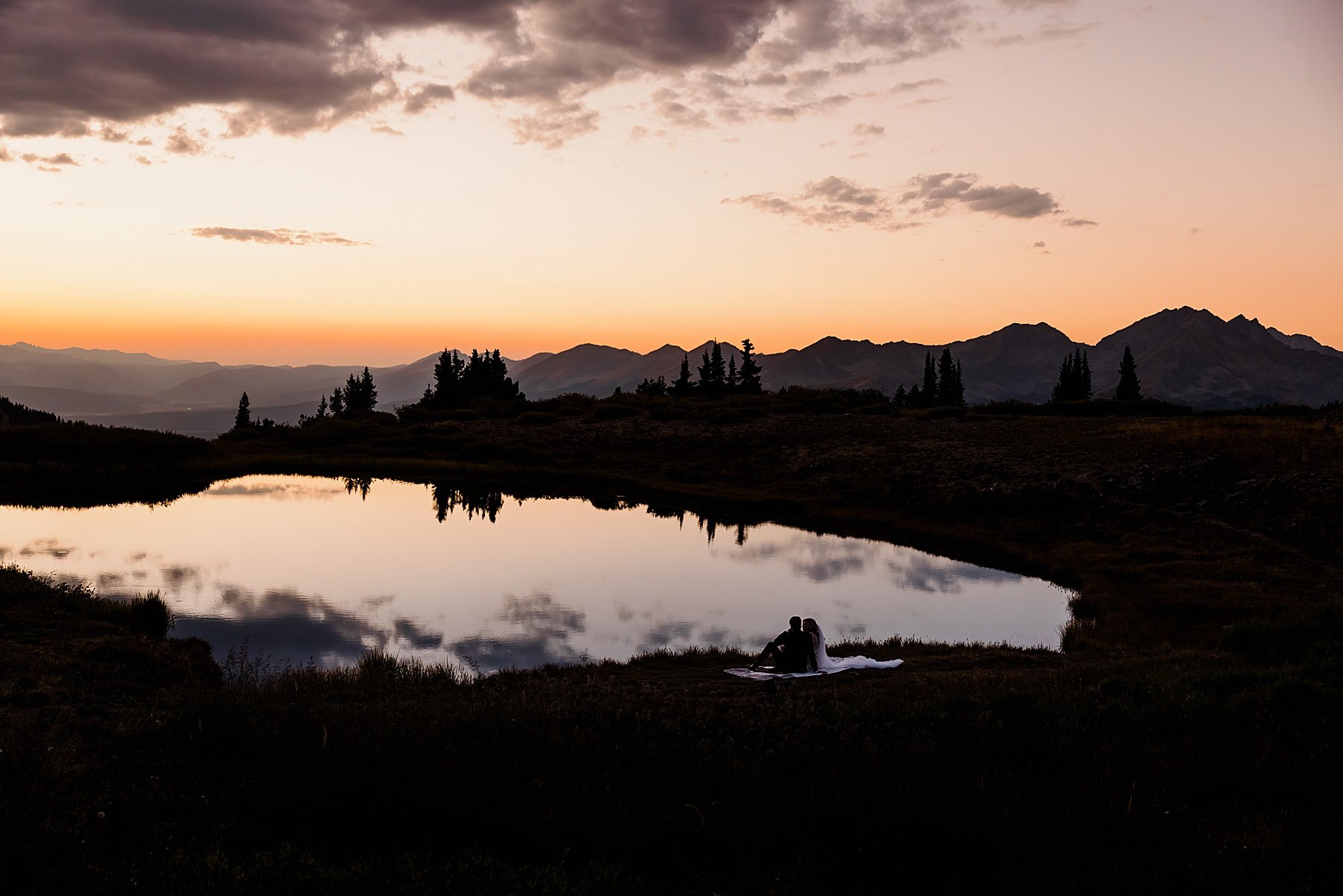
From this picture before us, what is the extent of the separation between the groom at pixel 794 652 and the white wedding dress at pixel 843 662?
0.55ft

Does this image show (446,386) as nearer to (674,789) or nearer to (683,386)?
(683,386)

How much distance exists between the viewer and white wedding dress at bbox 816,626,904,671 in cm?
1973

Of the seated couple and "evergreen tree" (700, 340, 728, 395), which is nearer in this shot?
the seated couple

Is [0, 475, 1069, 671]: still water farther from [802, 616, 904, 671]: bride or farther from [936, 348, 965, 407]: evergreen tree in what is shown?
[936, 348, 965, 407]: evergreen tree

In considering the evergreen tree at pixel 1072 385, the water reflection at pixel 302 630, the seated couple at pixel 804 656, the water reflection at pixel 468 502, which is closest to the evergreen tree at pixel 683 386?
the evergreen tree at pixel 1072 385

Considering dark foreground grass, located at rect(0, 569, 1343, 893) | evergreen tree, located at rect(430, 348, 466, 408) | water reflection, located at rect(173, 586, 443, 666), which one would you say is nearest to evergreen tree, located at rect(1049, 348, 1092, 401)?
evergreen tree, located at rect(430, 348, 466, 408)

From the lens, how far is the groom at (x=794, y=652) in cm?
1945

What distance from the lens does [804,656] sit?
19609 millimetres

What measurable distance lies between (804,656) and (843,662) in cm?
137

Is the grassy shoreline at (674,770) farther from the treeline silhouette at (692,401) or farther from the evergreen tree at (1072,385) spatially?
the evergreen tree at (1072,385)

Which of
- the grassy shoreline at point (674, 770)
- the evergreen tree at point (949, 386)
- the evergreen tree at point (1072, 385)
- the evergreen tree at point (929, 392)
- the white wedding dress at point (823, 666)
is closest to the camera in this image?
the grassy shoreline at point (674, 770)

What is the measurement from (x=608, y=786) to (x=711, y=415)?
298ft

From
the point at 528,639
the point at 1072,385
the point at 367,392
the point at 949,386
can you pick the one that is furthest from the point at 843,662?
the point at 1072,385

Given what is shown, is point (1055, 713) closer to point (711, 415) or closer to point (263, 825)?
point (263, 825)
